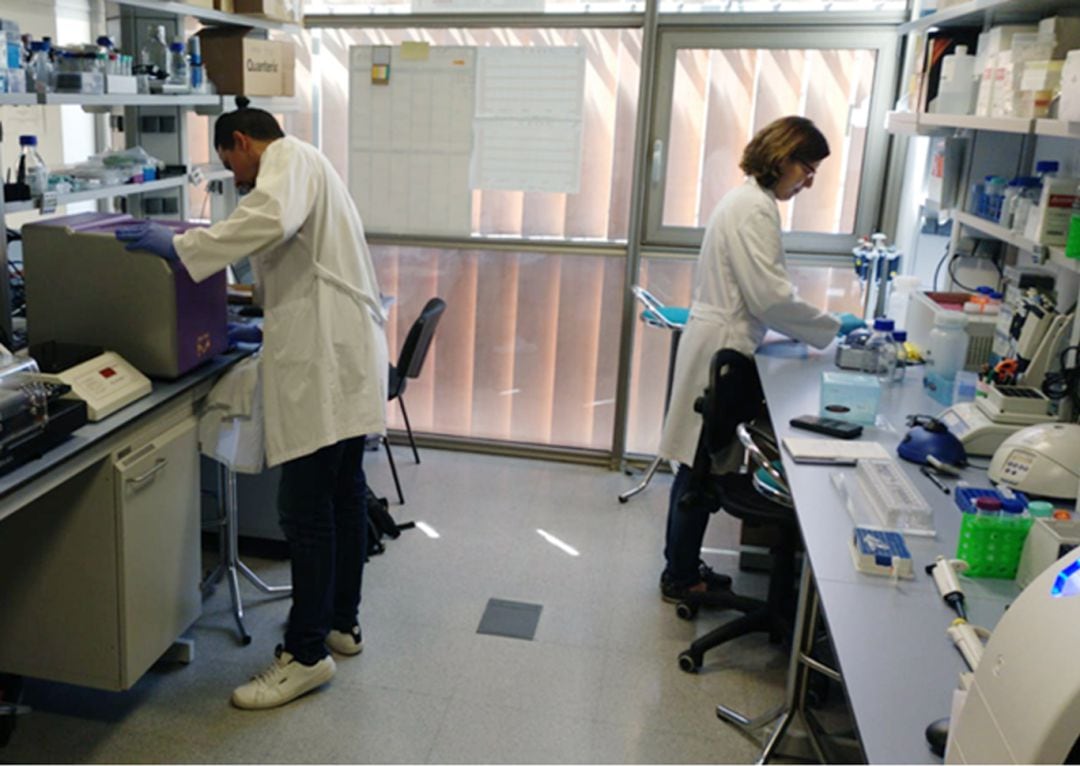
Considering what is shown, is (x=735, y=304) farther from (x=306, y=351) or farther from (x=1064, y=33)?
(x=306, y=351)

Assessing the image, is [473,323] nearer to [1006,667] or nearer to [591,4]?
[591,4]

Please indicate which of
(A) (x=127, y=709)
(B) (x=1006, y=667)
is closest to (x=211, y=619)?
(A) (x=127, y=709)

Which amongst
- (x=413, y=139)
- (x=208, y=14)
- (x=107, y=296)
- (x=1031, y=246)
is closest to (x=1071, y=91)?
(x=1031, y=246)

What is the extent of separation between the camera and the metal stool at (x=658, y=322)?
11.9 feet

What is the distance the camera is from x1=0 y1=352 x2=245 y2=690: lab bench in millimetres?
2174

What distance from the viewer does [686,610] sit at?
9.82ft

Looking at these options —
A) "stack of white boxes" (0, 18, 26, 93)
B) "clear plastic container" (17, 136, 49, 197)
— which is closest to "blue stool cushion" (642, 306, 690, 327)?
"clear plastic container" (17, 136, 49, 197)

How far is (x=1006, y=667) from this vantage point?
3.39 ft

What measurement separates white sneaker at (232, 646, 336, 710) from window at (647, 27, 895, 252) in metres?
2.32

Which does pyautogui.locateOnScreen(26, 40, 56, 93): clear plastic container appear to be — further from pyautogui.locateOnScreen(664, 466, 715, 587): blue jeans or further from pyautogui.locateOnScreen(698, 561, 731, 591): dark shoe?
pyautogui.locateOnScreen(698, 561, 731, 591): dark shoe

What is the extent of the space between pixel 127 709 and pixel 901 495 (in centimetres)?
195

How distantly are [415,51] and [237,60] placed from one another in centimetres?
101

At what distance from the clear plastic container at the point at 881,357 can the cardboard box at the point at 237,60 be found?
225 cm

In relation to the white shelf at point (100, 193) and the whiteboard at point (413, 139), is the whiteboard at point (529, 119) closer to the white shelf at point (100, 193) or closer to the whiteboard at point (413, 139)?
the whiteboard at point (413, 139)
